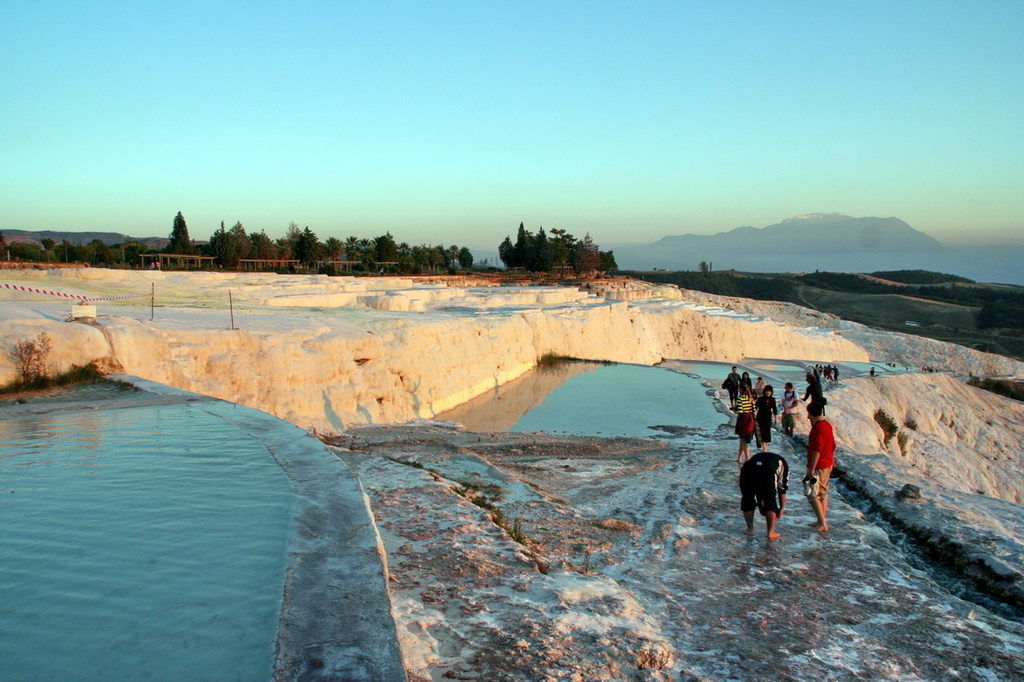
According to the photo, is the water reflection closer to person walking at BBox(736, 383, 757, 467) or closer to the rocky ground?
person walking at BBox(736, 383, 757, 467)

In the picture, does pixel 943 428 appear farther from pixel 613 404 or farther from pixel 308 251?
pixel 308 251

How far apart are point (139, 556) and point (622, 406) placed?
14.7 m

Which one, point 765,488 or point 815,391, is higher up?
point 815,391

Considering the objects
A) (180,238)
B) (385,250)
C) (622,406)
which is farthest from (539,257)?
(622,406)

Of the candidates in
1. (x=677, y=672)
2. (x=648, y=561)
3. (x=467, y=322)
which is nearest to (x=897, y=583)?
(x=648, y=561)

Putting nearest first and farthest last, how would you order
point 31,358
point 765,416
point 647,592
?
point 647,592 → point 31,358 → point 765,416

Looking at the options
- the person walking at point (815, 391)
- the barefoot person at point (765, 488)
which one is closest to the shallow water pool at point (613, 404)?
the person walking at point (815, 391)

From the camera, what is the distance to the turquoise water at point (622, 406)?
50.0 ft

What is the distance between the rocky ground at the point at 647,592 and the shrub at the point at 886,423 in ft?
47.6

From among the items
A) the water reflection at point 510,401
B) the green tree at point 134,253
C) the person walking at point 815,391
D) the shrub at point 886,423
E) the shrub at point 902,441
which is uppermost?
the green tree at point 134,253

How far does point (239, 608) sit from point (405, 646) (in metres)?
0.90

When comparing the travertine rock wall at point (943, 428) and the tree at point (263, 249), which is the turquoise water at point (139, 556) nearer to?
the travertine rock wall at point (943, 428)

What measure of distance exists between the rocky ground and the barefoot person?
0.76 ft

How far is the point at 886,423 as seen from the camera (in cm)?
2169
